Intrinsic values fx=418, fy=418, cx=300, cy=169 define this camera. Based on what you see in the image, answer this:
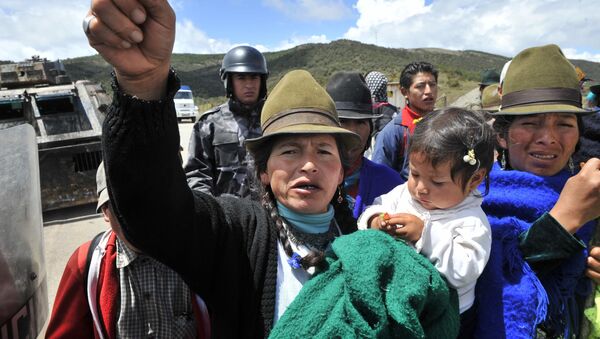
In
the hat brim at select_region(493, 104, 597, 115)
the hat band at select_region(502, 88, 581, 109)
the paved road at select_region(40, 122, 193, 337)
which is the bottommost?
the paved road at select_region(40, 122, 193, 337)

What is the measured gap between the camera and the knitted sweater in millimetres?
1018

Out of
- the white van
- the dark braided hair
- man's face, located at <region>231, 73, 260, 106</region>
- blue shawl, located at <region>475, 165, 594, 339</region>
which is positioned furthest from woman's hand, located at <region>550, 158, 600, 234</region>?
the white van

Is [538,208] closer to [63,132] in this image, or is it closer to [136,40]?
[136,40]

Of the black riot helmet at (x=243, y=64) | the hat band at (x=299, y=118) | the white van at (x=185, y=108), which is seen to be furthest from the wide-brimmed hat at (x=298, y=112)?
the white van at (x=185, y=108)

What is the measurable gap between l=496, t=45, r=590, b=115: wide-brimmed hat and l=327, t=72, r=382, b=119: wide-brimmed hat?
110cm

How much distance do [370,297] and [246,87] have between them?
2.81 m

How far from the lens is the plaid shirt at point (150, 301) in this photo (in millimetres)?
1750

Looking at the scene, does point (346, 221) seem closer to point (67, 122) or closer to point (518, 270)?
point (518, 270)

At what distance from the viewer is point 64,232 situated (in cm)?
579

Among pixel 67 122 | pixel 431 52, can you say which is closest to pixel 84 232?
pixel 67 122

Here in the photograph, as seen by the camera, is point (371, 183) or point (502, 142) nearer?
point (502, 142)

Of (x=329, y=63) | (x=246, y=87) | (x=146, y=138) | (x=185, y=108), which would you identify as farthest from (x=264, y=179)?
(x=329, y=63)

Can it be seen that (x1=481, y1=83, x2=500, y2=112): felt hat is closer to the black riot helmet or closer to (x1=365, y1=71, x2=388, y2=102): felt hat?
(x1=365, y1=71, x2=388, y2=102): felt hat

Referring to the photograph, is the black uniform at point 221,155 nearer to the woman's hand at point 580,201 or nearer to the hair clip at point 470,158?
the hair clip at point 470,158
